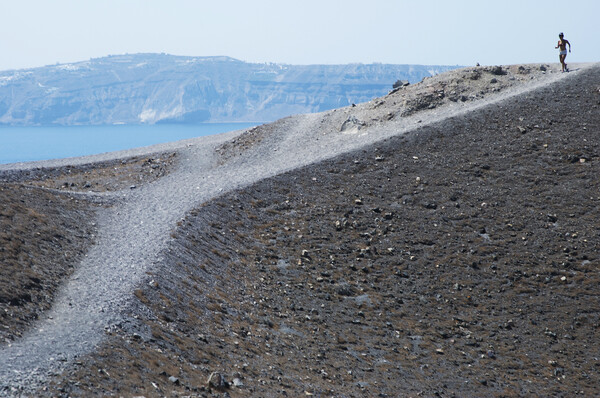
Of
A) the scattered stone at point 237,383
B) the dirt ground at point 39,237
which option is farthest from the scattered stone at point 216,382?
the dirt ground at point 39,237

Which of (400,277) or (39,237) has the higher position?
(39,237)

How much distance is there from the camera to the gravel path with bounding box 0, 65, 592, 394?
1015 centimetres

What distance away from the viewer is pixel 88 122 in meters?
155

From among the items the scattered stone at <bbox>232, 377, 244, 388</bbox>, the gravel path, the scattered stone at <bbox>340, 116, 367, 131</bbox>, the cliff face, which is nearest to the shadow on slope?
the scattered stone at <bbox>232, 377, 244, 388</bbox>

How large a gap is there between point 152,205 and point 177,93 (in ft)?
527

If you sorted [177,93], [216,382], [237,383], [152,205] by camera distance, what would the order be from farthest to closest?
[177,93], [152,205], [237,383], [216,382]

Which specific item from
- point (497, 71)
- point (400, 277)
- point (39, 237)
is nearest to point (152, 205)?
point (39, 237)

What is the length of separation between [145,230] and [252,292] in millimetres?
4804

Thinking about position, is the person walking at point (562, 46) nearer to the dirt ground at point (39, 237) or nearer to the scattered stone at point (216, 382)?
the dirt ground at point (39, 237)

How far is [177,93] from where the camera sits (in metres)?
176

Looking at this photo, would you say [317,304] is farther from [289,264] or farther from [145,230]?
[145,230]

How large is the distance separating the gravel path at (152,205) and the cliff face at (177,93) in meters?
123

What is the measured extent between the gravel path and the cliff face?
12323cm

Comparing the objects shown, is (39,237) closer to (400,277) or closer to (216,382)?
(216,382)
